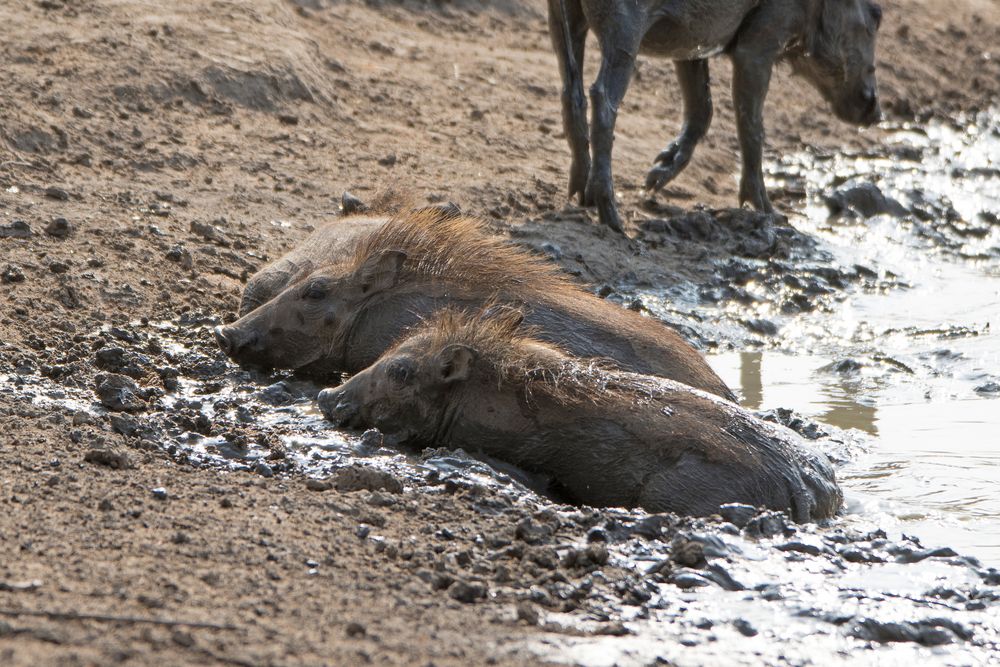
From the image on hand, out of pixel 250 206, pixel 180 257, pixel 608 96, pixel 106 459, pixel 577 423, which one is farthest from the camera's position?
pixel 608 96

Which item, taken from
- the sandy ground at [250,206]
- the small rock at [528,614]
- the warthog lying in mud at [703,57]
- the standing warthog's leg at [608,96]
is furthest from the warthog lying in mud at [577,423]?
the warthog lying in mud at [703,57]

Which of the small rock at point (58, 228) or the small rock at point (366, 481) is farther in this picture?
the small rock at point (58, 228)

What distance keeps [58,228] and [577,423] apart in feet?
10.9

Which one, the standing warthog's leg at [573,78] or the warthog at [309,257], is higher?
the standing warthog's leg at [573,78]

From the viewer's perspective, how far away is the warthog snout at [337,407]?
19.0 ft

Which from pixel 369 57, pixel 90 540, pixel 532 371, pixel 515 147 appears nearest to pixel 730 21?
pixel 515 147

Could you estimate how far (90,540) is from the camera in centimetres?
423

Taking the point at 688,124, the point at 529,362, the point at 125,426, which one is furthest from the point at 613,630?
the point at 688,124

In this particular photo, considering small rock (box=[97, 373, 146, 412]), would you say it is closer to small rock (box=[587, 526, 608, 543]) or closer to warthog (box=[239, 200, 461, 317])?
warthog (box=[239, 200, 461, 317])

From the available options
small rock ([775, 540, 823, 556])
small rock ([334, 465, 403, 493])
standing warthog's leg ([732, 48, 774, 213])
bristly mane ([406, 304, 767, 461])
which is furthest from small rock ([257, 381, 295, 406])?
standing warthog's leg ([732, 48, 774, 213])

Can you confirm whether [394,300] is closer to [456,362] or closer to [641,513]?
[456,362]

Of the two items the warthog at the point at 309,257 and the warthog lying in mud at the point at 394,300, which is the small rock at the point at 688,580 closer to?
the warthog lying in mud at the point at 394,300

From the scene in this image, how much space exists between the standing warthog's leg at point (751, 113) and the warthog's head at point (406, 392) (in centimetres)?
489

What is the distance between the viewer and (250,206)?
8539 millimetres
